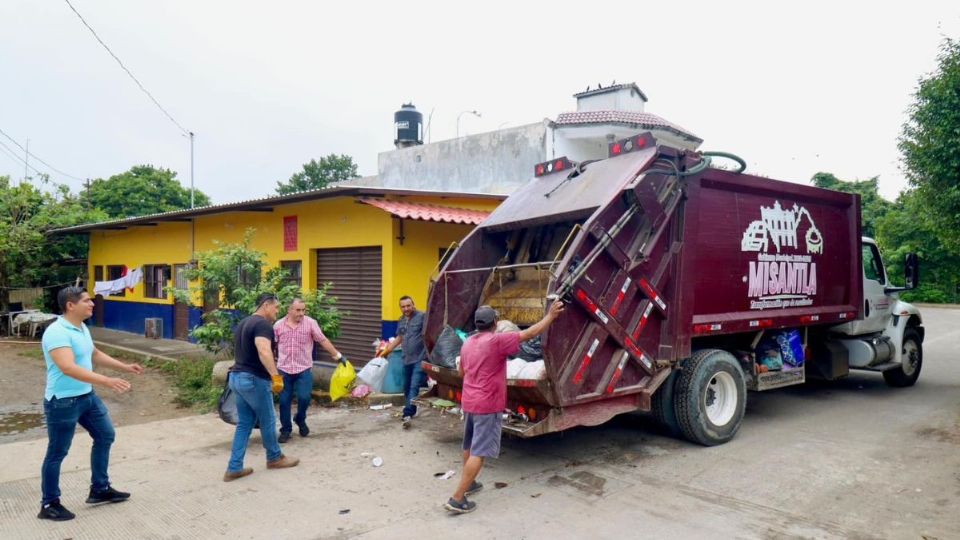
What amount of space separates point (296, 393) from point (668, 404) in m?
3.61

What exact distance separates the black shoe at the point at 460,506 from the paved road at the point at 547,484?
5 centimetres

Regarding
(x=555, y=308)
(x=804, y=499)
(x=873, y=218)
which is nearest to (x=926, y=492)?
(x=804, y=499)

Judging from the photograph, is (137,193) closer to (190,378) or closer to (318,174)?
→ (318,174)

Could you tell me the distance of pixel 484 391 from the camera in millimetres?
4305

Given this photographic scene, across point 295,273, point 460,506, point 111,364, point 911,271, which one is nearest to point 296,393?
point 111,364

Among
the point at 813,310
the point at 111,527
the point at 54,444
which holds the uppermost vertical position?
the point at 813,310

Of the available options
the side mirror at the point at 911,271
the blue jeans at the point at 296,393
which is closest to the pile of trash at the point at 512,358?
the blue jeans at the point at 296,393

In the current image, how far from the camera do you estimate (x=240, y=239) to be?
41.5 feet

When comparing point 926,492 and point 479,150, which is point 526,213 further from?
point 479,150

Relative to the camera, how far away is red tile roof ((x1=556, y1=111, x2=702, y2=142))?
54.1 feet

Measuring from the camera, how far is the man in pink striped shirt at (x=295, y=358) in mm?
6227

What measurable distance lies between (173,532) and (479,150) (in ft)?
54.3

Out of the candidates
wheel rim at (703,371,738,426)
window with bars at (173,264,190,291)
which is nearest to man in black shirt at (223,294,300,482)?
wheel rim at (703,371,738,426)

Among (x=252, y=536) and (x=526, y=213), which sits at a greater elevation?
(x=526, y=213)
